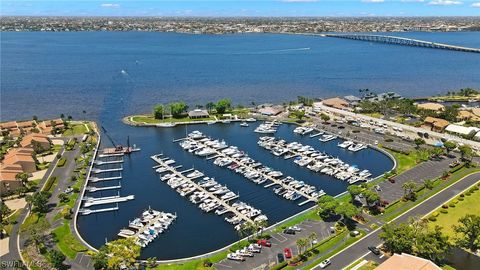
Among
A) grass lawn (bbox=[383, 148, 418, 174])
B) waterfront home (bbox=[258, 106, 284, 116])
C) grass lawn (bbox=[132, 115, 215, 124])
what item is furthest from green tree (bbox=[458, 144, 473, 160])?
grass lawn (bbox=[132, 115, 215, 124])

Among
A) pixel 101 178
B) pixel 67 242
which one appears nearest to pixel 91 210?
pixel 67 242

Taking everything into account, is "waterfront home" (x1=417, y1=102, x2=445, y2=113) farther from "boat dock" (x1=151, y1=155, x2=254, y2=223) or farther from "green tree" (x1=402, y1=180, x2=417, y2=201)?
"boat dock" (x1=151, y1=155, x2=254, y2=223)

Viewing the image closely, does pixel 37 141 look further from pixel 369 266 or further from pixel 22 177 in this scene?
pixel 369 266

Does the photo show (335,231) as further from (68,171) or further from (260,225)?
(68,171)

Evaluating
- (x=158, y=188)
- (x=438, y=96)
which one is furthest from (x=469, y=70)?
(x=158, y=188)

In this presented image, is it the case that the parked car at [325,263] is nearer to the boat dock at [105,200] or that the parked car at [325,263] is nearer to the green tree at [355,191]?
the green tree at [355,191]

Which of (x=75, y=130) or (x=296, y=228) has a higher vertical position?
(x=75, y=130)

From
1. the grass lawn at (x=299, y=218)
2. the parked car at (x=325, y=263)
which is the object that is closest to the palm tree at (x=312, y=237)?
the parked car at (x=325, y=263)
